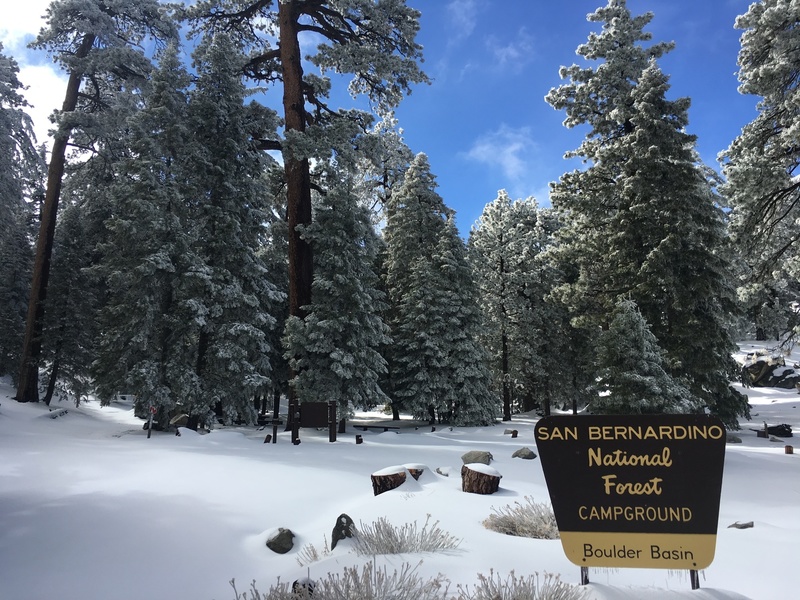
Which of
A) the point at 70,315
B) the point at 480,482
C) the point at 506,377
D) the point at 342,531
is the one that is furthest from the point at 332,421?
the point at 70,315

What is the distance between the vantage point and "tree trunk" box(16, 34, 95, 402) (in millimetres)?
20984

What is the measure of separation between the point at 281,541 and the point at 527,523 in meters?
2.92

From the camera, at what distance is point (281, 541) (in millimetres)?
5680

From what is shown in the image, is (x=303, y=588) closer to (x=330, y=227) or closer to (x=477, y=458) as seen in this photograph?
(x=477, y=458)

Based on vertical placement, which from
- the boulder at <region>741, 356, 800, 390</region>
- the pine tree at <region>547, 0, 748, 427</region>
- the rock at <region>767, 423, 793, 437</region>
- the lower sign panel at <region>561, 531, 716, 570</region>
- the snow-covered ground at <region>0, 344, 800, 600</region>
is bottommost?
the rock at <region>767, 423, 793, 437</region>

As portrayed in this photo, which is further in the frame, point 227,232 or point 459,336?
point 459,336

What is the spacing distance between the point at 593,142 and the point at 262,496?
59.1ft

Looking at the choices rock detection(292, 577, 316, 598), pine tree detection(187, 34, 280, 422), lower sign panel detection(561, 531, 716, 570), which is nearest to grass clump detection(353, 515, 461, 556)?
rock detection(292, 577, 316, 598)

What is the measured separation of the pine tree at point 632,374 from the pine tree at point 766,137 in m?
3.43

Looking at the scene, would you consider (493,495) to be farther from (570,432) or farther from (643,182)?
(643,182)

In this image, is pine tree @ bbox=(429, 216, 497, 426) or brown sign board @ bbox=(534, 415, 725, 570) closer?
brown sign board @ bbox=(534, 415, 725, 570)

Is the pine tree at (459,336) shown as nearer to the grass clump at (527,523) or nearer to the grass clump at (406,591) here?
the grass clump at (527,523)

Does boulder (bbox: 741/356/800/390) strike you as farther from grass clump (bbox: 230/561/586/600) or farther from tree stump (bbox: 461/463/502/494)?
grass clump (bbox: 230/561/586/600)

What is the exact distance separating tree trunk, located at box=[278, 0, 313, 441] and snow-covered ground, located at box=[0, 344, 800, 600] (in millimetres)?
7121
